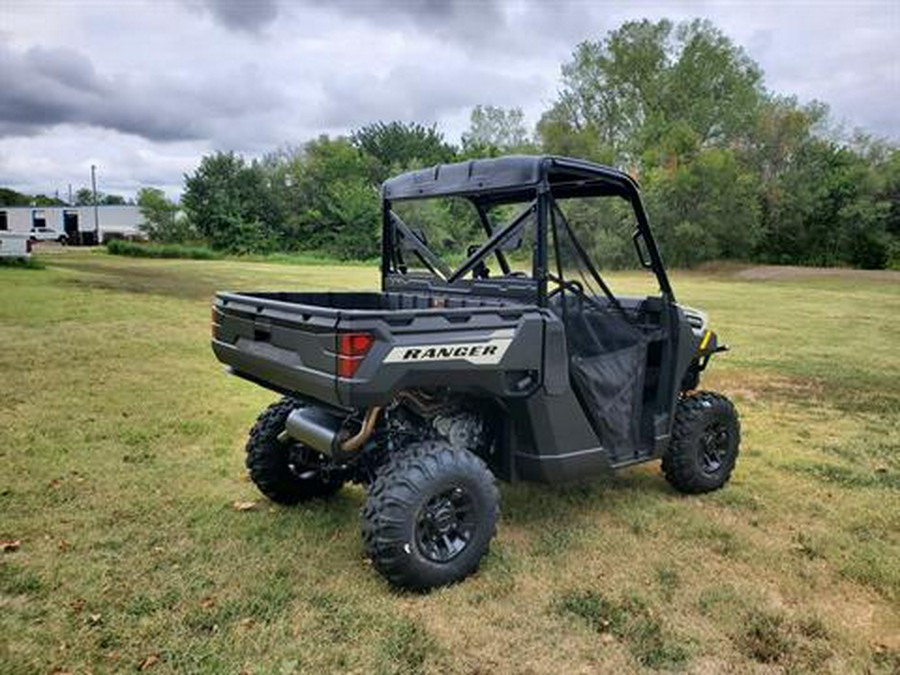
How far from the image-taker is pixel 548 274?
3729 millimetres

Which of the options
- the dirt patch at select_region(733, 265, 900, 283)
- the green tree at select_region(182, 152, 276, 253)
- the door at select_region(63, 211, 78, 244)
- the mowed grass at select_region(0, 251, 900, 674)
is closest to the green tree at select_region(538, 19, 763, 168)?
the dirt patch at select_region(733, 265, 900, 283)

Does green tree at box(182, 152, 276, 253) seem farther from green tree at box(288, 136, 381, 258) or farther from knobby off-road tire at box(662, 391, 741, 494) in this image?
knobby off-road tire at box(662, 391, 741, 494)

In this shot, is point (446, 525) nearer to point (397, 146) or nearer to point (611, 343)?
point (611, 343)

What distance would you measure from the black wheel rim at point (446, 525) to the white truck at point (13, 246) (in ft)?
80.3

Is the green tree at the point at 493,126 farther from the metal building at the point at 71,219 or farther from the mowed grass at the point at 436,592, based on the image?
the mowed grass at the point at 436,592

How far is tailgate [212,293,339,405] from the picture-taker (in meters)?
3.16

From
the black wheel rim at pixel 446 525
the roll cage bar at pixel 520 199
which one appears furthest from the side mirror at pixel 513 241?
the black wheel rim at pixel 446 525

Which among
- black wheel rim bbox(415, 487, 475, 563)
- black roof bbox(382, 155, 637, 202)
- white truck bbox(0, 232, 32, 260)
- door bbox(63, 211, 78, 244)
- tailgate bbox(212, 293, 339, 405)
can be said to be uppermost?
door bbox(63, 211, 78, 244)

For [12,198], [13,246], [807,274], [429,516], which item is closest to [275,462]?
[429,516]

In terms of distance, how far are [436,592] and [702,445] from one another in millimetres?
2220

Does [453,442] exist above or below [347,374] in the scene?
below

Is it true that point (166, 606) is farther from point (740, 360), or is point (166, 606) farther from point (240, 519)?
point (740, 360)

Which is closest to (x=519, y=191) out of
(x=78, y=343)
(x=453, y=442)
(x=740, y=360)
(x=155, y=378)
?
(x=453, y=442)

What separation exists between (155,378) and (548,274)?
553cm
